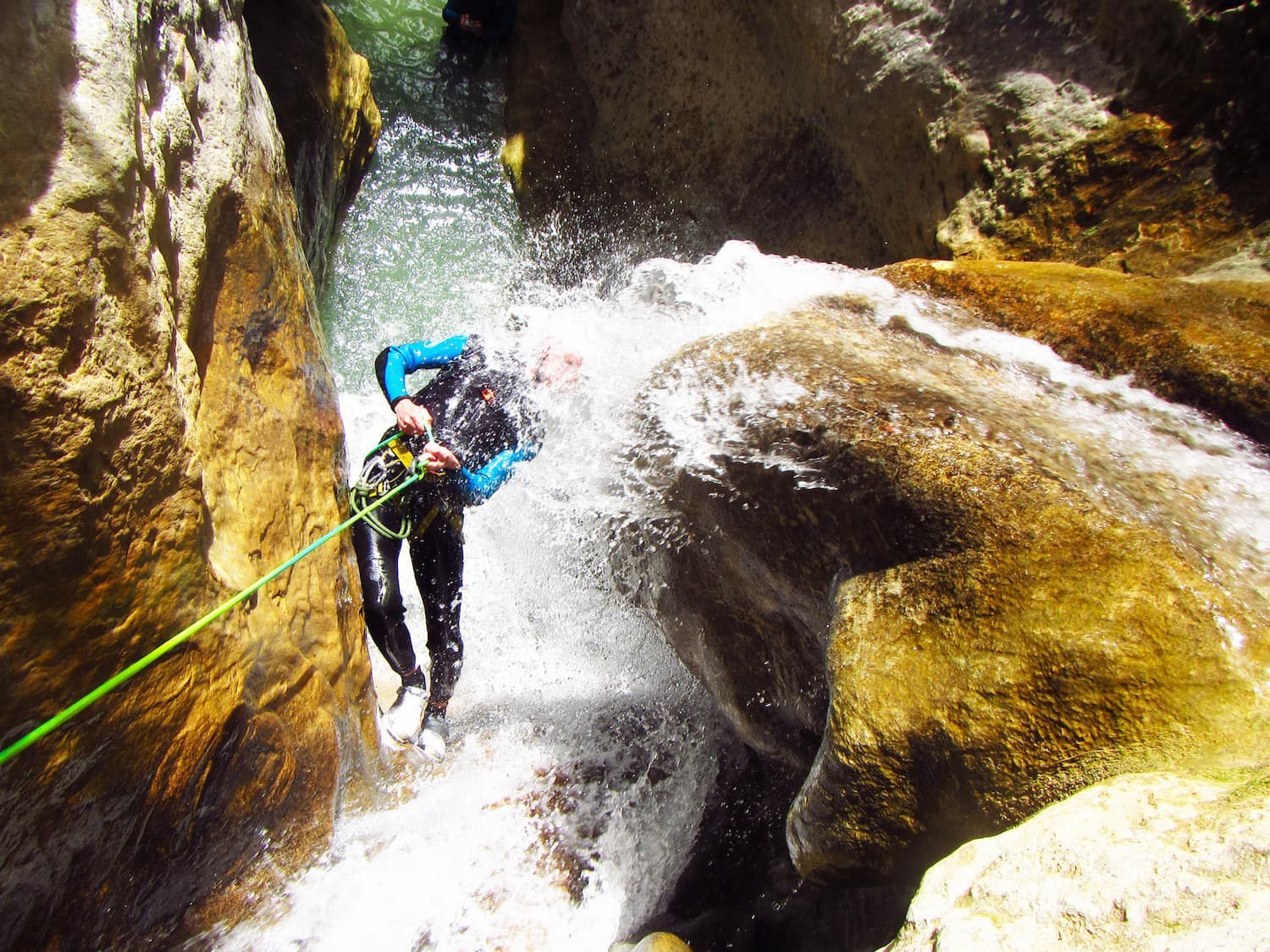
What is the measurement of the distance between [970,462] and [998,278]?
1.36 meters

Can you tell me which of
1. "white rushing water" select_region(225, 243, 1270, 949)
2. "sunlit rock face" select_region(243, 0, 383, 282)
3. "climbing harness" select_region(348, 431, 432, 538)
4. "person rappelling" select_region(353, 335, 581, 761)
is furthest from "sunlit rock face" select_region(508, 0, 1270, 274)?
"climbing harness" select_region(348, 431, 432, 538)

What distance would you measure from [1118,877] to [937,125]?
376cm

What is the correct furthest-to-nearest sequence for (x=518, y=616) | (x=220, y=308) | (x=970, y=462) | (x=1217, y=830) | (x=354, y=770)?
1. (x=518, y=616)
2. (x=354, y=770)
3. (x=220, y=308)
4. (x=970, y=462)
5. (x=1217, y=830)

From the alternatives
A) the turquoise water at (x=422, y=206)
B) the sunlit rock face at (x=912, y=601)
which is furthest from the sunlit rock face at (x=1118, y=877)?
the turquoise water at (x=422, y=206)

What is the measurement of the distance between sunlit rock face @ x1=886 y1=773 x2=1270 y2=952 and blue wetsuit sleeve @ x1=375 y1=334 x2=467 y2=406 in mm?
2472

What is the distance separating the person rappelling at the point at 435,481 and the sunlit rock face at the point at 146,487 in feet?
0.99

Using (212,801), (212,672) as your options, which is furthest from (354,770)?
(212,672)

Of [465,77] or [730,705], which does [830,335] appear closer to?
[730,705]

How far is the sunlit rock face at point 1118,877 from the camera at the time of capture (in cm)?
107

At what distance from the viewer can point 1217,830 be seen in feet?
3.88

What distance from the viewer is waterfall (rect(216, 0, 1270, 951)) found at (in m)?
2.16

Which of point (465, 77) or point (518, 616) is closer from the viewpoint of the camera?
point (518, 616)

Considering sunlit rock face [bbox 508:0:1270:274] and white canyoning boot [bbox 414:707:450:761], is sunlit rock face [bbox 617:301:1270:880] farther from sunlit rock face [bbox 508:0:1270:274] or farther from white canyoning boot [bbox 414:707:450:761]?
sunlit rock face [bbox 508:0:1270:274]

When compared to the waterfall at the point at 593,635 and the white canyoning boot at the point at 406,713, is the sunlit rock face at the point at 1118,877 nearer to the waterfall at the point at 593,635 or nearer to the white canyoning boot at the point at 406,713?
the waterfall at the point at 593,635
